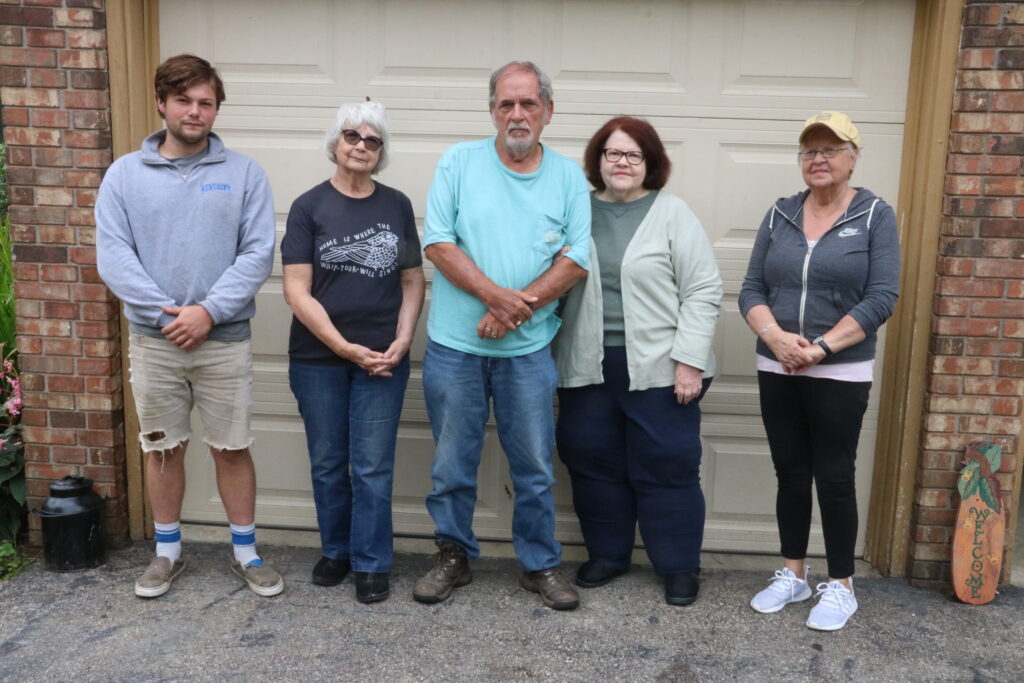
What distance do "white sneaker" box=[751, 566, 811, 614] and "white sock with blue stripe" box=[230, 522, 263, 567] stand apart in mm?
1921

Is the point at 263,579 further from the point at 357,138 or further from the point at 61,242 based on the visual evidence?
the point at 357,138

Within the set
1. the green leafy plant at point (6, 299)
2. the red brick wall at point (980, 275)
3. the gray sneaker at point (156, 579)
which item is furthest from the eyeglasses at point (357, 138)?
the red brick wall at point (980, 275)

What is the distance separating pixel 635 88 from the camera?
364 centimetres

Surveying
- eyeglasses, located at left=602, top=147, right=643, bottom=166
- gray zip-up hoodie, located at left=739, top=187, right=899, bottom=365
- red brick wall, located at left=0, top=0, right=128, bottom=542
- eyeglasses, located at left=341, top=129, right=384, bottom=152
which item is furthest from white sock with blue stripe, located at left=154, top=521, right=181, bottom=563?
gray zip-up hoodie, located at left=739, top=187, right=899, bottom=365

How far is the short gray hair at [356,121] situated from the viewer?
311cm

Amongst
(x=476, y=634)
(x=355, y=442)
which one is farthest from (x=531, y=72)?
(x=476, y=634)

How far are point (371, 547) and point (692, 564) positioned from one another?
48.1 inches

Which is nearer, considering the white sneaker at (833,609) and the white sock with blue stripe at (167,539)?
the white sneaker at (833,609)

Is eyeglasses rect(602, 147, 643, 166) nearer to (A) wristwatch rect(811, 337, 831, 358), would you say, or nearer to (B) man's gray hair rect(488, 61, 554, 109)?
(B) man's gray hair rect(488, 61, 554, 109)

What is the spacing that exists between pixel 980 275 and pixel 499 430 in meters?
1.90

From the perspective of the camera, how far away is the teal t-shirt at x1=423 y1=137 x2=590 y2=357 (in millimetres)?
3117

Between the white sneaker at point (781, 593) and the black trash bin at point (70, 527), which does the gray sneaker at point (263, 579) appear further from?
the white sneaker at point (781, 593)

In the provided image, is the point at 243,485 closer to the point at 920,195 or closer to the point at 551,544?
the point at 551,544

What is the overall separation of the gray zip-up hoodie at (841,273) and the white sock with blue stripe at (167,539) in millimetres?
2401
